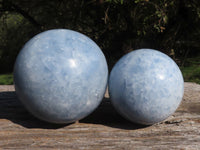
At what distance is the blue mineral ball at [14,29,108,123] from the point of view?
3.16 metres

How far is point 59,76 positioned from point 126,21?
5.45 m

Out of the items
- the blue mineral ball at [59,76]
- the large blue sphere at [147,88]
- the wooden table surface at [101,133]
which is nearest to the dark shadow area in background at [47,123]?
the wooden table surface at [101,133]

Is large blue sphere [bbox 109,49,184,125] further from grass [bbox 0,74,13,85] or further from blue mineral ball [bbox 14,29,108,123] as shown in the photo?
grass [bbox 0,74,13,85]

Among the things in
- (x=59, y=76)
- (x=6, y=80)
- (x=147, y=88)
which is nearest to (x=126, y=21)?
(x=6, y=80)

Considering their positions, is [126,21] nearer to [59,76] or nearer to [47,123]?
[47,123]

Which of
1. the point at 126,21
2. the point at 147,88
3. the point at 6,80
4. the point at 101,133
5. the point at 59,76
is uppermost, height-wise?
the point at 126,21

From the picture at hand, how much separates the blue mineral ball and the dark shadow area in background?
494mm

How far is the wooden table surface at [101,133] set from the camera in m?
3.33

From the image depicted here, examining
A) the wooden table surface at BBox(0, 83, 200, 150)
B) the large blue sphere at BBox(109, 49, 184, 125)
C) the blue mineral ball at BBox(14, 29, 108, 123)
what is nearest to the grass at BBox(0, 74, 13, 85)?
the wooden table surface at BBox(0, 83, 200, 150)

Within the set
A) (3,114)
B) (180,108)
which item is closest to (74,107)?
(3,114)

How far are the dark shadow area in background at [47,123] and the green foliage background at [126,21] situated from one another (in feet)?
11.9

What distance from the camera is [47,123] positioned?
384 cm

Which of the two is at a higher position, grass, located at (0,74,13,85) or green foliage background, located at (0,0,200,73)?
green foliage background, located at (0,0,200,73)

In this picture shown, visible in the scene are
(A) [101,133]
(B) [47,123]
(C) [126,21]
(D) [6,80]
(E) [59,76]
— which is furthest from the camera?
(D) [6,80]
